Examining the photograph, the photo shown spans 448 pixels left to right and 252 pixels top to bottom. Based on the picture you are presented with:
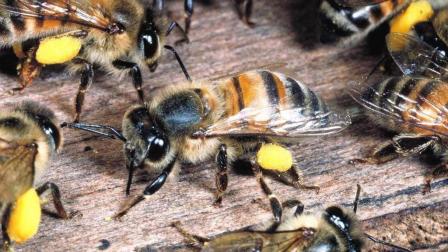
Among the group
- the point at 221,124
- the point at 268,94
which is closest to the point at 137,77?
the point at 221,124

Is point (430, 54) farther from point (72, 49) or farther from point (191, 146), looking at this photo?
point (72, 49)

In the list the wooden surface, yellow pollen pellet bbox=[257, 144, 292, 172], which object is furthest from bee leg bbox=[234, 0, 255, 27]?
yellow pollen pellet bbox=[257, 144, 292, 172]

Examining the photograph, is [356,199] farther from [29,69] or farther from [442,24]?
[29,69]

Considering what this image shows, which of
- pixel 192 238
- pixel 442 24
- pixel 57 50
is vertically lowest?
pixel 192 238

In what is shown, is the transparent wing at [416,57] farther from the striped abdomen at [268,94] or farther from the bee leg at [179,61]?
the bee leg at [179,61]

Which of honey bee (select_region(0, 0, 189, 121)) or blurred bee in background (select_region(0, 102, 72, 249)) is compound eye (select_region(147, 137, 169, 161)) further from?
honey bee (select_region(0, 0, 189, 121))

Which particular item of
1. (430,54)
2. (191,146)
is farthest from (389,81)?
(191,146)
